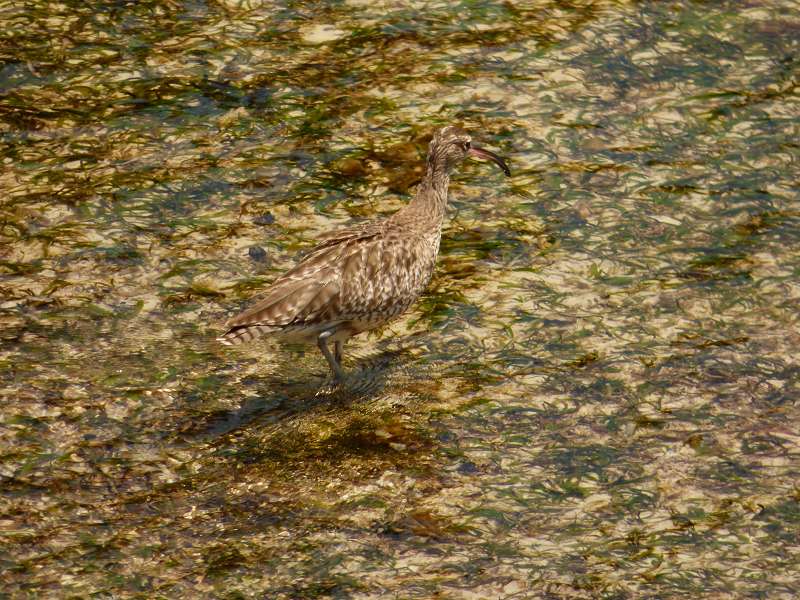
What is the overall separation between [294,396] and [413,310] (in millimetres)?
1394

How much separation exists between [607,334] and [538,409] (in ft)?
3.47

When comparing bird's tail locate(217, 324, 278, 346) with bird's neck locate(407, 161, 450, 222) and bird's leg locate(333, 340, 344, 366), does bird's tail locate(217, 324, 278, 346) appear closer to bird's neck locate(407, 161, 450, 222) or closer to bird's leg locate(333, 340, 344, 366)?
bird's leg locate(333, 340, 344, 366)

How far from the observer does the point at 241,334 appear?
8703 millimetres

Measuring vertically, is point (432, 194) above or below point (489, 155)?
below

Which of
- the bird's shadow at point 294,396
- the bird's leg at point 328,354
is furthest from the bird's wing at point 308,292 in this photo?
the bird's shadow at point 294,396

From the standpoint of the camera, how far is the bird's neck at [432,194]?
9789mm

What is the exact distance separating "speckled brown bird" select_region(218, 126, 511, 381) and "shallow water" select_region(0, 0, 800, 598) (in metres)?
0.43

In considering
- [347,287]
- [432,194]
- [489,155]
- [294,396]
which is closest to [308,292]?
[347,287]

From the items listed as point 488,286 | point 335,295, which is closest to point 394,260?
point 335,295

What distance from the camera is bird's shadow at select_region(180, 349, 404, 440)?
868cm

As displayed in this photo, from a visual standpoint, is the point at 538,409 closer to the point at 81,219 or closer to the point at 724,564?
the point at 724,564

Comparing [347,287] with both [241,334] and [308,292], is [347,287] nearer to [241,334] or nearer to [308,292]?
[308,292]

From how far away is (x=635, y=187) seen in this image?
1111 cm

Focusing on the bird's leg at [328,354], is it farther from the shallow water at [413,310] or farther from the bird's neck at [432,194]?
the bird's neck at [432,194]
